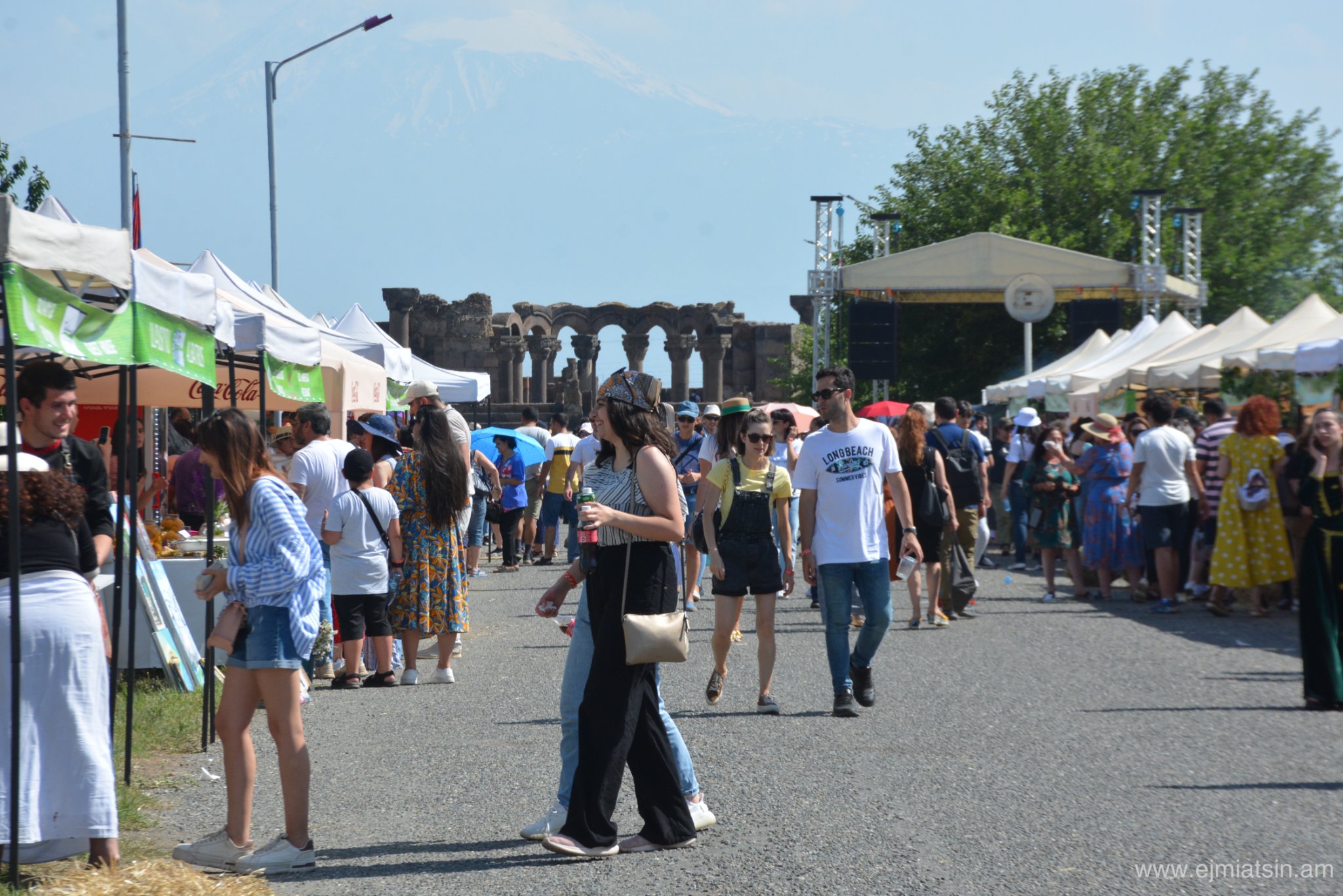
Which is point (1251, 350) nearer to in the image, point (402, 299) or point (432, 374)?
point (432, 374)

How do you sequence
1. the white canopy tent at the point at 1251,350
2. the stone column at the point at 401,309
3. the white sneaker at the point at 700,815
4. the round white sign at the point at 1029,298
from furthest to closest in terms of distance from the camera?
the stone column at the point at 401,309
the round white sign at the point at 1029,298
the white canopy tent at the point at 1251,350
the white sneaker at the point at 700,815

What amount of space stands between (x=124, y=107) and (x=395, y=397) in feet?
23.1

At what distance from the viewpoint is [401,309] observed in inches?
2201

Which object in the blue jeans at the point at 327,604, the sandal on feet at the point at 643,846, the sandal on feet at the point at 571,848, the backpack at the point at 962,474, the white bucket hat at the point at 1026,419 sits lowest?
the sandal on feet at the point at 643,846

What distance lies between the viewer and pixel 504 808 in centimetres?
613

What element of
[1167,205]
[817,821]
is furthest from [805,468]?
[1167,205]

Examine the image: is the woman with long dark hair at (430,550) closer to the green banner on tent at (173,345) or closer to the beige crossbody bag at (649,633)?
the green banner on tent at (173,345)

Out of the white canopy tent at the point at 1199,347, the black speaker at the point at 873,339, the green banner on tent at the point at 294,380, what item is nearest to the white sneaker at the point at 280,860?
the green banner on tent at the point at 294,380

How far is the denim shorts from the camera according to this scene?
525cm

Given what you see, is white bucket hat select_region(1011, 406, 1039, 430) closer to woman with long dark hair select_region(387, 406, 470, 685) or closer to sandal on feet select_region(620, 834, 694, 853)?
woman with long dark hair select_region(387, 406, 470, 685)

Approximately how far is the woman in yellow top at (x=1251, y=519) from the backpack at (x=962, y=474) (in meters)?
2.03

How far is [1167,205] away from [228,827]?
4064 centimetres

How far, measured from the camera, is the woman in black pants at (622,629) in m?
5.27

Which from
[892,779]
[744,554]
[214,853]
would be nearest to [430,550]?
[744,554]
